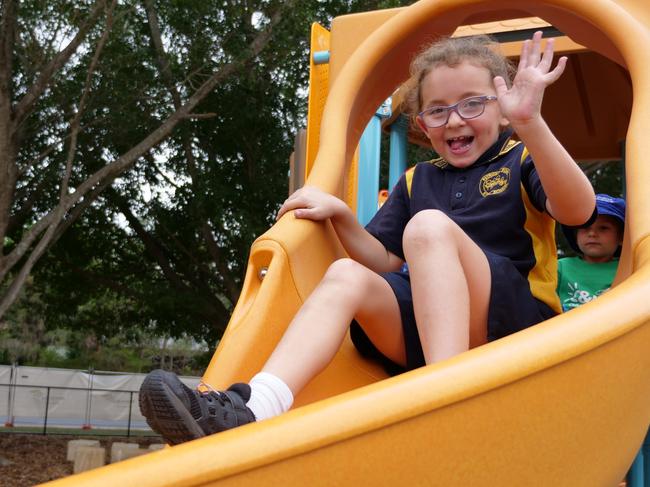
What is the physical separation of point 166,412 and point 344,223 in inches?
34.3

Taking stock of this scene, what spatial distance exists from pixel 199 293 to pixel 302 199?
8029 millimetres

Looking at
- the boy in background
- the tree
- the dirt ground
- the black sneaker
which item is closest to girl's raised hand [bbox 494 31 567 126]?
the black sneaker

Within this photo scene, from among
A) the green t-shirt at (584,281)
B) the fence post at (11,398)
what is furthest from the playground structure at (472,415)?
the fence post at (11,398)

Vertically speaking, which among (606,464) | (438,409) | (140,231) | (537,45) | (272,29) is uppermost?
(272,29)

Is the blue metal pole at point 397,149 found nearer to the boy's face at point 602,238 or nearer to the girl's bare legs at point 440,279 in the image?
the boy's face at point 602,238

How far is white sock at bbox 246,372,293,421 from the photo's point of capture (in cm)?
119

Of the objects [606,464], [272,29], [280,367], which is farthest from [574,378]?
[272,29]

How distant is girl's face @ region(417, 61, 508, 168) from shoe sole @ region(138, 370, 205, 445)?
0.95 metres

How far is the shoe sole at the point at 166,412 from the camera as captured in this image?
100 centimetres

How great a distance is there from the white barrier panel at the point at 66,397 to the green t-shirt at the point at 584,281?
8764mm

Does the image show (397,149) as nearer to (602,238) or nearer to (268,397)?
(602,238)

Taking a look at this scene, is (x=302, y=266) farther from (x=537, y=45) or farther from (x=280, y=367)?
(x=537, y=45)

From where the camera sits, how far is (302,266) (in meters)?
1.71

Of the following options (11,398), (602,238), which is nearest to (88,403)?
(11,398)
